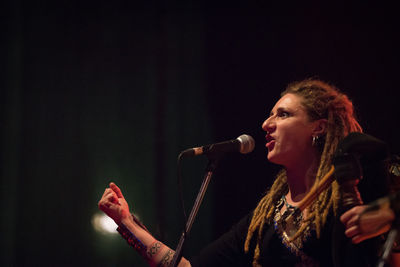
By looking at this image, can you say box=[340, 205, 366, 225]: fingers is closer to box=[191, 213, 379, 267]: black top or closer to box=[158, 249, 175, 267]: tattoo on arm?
box=[191, 213, 379, 267]: black top

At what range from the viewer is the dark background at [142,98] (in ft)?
9.22

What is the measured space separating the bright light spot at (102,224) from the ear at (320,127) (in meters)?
1.65

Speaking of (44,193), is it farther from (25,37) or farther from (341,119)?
(341,119)

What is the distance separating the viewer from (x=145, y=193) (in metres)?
2.96

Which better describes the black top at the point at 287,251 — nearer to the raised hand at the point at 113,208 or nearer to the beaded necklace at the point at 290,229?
the beaded necklace at the point at 290,229

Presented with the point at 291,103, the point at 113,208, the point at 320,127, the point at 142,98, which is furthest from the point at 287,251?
the point at 142,98

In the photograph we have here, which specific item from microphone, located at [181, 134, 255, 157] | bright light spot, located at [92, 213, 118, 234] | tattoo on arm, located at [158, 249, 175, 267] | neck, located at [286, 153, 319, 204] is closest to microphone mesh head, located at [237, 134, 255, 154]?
microphone, located at [181, 134, 255, 157]

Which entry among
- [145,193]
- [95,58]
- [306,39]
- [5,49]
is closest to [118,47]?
[95,58]

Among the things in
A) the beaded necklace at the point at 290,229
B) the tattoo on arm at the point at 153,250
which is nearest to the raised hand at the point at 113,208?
the tattoo on arm at the point at 153,250

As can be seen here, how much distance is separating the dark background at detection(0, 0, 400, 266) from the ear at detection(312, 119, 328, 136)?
705 millimetres

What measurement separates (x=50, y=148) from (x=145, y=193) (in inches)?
31.7

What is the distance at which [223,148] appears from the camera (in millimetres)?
1746

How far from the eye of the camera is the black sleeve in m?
2.18

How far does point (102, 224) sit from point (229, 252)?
3.65 feet
